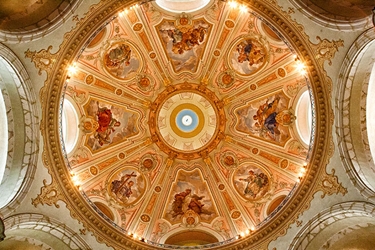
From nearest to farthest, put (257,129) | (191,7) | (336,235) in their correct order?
1. (336,235)
2. (191,7)
3. (257,129)

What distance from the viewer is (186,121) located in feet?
67.3

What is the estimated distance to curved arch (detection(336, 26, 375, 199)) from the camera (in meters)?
11.0

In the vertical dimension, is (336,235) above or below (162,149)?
below

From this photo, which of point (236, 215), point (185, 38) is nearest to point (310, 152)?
point (236, 215)

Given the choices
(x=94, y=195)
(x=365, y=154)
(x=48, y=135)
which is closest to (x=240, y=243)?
(x=365, y=154)

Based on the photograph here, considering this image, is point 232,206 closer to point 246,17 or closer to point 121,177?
point 121,177

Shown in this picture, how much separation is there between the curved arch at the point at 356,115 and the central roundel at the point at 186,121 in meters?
8.25

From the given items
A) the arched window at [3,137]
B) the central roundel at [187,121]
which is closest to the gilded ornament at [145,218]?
the central roundel at [187,121]

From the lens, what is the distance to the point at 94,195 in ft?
55.1

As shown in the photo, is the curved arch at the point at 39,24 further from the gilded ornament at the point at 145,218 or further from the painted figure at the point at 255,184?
the painted figure at the point at 255,184

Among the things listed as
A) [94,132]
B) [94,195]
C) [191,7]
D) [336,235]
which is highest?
[191,7]

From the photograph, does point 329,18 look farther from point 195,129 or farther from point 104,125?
point 104,125

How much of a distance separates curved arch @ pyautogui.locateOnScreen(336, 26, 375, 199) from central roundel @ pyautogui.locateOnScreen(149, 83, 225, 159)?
825 centimetres

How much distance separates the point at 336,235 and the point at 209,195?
739cm
